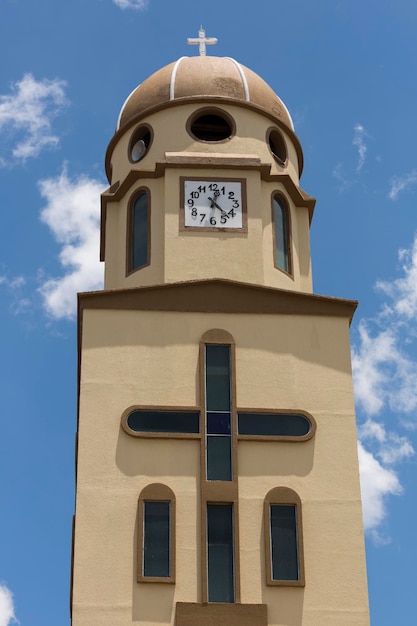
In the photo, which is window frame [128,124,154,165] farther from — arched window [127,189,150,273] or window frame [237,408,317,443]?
window frame [237,408,317,443]

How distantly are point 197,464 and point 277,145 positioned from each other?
9.23m

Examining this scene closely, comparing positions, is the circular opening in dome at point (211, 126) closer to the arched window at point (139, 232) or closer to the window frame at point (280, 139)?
the window frame at point (280, 139)

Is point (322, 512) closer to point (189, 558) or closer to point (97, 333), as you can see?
point (189, 558)

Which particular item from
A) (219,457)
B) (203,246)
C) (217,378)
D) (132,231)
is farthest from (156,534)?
(132,231)

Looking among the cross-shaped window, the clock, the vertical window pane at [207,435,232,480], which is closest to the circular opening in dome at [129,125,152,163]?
the clock

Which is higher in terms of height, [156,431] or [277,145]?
[277,145]

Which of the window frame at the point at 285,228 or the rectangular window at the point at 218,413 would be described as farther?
the window frame at the point at 285,228

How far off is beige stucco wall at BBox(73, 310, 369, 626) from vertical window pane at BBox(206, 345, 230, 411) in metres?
0.25

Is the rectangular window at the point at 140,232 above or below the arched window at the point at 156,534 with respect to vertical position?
above

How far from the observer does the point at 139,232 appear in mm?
30781

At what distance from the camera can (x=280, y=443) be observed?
2719cm

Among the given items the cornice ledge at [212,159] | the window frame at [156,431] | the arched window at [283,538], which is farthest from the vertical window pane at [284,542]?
the cornice ledge at [212,159]

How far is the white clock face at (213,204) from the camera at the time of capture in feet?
98.6

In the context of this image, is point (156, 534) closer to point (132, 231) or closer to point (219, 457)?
point (219, 457)
